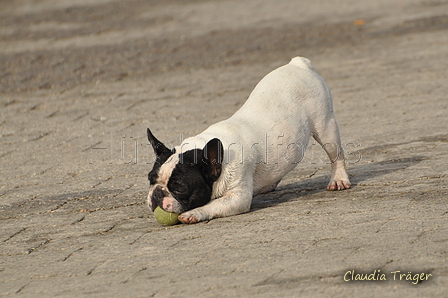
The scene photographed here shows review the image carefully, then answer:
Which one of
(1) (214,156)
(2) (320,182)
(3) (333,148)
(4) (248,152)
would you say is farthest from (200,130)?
(1) (214,156)

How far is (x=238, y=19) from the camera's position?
670 inches

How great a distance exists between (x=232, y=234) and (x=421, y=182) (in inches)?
68.8

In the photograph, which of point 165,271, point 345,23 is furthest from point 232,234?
point 345,23

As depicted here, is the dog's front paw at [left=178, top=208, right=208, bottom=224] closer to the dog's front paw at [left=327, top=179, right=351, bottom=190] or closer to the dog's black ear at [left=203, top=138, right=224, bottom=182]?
the dog's black ear at [left=203, top=138, right=224, bottom=182]

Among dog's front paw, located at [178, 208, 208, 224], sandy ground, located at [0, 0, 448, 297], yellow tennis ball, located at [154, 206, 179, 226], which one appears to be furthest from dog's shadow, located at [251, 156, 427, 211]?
yellow tennis ball, located at [154, 206, 179, 226]

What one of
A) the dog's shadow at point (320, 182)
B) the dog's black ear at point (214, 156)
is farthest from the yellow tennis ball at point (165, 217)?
the dog's shadow at point (320, 182)

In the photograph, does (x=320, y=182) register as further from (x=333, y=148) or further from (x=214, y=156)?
(x=214, y=156)

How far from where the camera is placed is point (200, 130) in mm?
8227

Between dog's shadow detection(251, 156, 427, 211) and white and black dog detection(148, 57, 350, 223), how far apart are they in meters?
0.11

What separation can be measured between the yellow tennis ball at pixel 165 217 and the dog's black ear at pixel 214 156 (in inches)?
14.8

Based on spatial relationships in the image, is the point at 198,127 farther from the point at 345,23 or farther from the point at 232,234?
the point at 345,23

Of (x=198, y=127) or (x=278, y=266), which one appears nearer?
(x=278, y=266)

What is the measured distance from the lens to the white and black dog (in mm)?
4926

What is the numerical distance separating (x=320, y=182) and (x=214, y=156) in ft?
4.72
